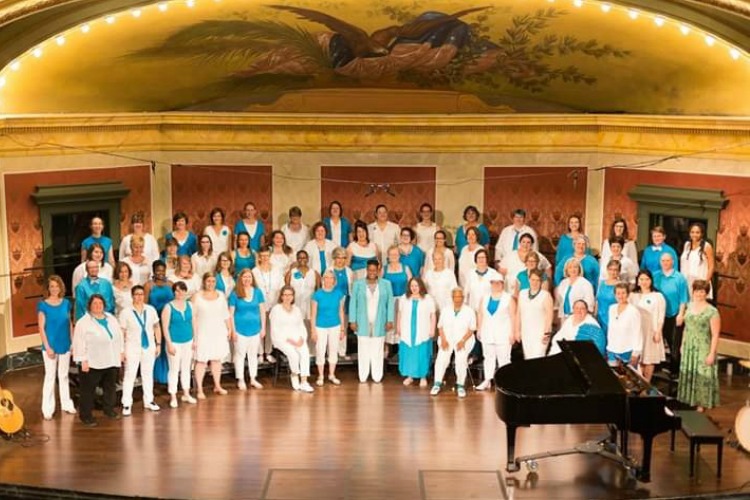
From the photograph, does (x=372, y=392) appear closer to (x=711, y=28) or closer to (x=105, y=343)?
(x=105, y=343)

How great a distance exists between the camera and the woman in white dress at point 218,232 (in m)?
15.4

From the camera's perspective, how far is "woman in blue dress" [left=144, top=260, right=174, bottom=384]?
13500 millimetres

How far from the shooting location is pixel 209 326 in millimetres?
13375

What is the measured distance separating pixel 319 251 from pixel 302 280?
0.91 metres

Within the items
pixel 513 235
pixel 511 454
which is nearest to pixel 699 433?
pixel 511 454

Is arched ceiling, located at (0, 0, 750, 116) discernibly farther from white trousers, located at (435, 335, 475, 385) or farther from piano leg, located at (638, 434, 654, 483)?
piano leg, located at (638, 434, 654, 483)

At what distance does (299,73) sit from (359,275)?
10.9 ft

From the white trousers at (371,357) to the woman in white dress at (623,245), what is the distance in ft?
10.8

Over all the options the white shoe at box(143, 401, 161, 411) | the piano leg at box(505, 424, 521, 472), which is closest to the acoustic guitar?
the white shoe at box(143, 401, 161, 411)

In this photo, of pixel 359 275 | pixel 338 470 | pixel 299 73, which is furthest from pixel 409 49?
pixel 338 470

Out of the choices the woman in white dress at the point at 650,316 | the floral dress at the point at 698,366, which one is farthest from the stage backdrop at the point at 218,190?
the floral dress at the point at 698,366

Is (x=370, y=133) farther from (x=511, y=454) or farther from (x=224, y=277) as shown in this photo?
(x=511, y=454)

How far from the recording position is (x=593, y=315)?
13766 mm

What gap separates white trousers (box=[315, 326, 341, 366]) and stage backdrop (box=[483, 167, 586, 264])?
13.7 ft
